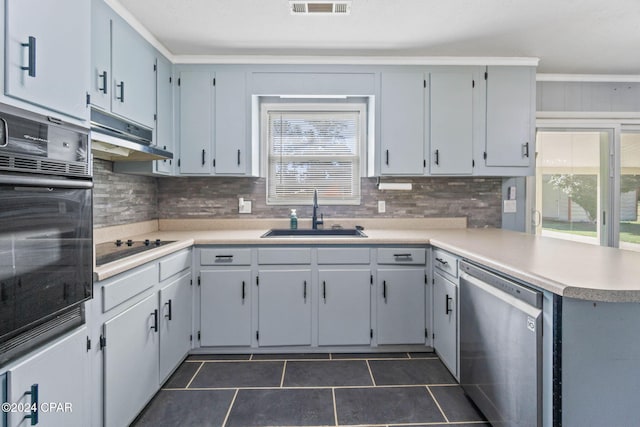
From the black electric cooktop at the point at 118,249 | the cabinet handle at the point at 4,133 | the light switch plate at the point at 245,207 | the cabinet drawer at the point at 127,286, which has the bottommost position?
the cabinet drawer at the point at 127,286

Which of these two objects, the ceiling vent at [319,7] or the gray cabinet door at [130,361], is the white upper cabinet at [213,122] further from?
the gray cabinet door at [130,361]

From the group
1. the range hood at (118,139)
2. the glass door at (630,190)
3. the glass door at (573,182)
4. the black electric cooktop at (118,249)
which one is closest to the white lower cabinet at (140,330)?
the black electric cooktop at (118,249)

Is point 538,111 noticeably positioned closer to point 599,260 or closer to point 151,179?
point 599,260

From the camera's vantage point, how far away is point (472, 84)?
2.86 meters

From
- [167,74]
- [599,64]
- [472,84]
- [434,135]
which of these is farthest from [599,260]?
[167,74]

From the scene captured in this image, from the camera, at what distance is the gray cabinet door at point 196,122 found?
280 centimetres

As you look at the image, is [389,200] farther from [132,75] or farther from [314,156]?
[132,75]

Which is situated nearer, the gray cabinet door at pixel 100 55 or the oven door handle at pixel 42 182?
the oven door handle at pixel 42 182

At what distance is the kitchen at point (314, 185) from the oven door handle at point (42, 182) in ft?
0.11

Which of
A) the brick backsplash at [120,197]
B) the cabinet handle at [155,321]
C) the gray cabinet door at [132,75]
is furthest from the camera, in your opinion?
the brick backsplash at [120,197]

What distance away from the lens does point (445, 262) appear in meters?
2.25

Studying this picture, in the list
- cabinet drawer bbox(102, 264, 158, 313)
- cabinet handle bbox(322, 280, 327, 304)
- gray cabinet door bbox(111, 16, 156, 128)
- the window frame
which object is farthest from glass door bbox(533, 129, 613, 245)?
gray cabinet door bbox(111, 16, 156, 128)

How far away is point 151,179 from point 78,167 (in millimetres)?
1912

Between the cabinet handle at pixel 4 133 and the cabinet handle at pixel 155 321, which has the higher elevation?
the cabinet handle at pixel 4 133
